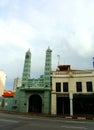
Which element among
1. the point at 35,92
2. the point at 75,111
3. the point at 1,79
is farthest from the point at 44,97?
the point at 1,79

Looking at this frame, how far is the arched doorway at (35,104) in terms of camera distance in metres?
31.5

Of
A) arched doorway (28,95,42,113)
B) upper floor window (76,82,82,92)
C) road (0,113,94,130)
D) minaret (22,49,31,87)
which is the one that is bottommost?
road (0,113,94,130)

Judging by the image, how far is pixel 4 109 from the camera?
116 ft

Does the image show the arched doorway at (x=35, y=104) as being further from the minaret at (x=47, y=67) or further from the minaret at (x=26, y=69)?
the minaret at (x=47, y=67)

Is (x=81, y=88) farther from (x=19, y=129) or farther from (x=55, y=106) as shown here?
(x=19, y=129)

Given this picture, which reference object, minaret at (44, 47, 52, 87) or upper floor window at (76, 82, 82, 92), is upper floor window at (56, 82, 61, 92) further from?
upper floor window at (76, 82, 82, 92)

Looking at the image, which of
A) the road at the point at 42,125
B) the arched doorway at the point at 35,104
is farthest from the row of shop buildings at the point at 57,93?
the road at the point at 42,125

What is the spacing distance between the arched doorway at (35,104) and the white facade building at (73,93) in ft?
12.4

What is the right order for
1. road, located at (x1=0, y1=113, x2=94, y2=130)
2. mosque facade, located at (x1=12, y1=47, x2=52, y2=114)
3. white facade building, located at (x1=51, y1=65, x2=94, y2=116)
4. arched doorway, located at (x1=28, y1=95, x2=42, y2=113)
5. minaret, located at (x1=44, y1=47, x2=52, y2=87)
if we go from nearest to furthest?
1. road, located at (x1=0, y1=113, x2=94, y2=130)
2. white facade building, located at (x1=51, y1=65, x2=94, y2=116)
3. mosque facade, located at (x1=12, y1=47, x2=52, y2=114)
4. minaret, located at (x1=44, y1=47, x2=52, y2=87)
5. arched doorway, located at (x1=28, y1=95, x2=42, y2=113)

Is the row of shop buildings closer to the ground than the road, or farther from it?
farther from it

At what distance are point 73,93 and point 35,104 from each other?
27.7 ft

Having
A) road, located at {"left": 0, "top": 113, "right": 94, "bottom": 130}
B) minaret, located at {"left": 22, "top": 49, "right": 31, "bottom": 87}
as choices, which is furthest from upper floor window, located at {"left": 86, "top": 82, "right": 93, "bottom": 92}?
road, located at {"left": 0, "top": 113, "right": 94, "bottom": 130}

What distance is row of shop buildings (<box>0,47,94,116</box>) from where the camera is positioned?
28.2 meters

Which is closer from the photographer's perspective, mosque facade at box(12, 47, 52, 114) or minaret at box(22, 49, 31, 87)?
mosque facade at box(12, 47, 52, 114)
